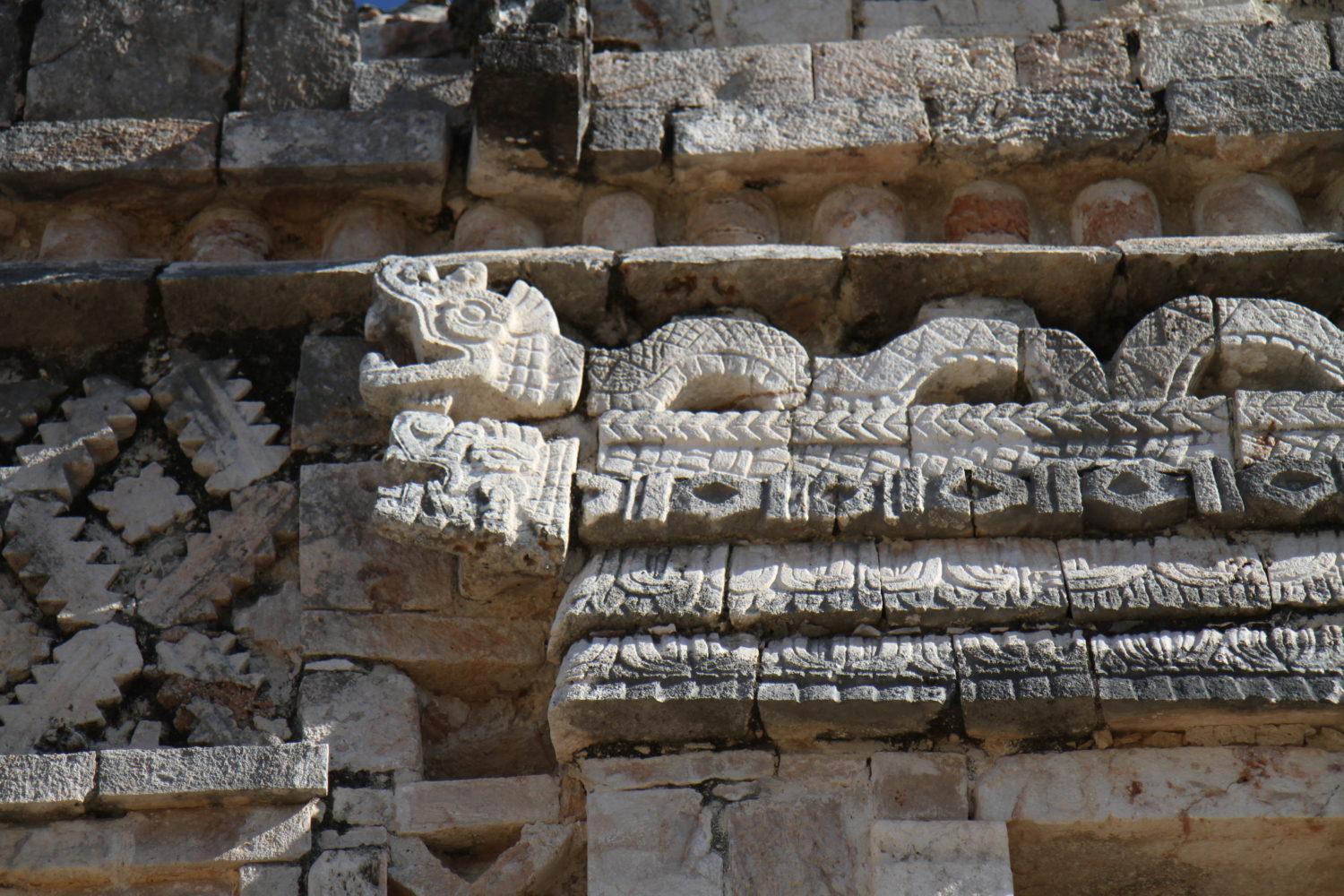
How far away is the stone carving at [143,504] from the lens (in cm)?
489

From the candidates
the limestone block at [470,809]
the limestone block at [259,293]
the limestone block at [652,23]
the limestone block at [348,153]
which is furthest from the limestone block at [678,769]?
the limestone block at [652,23]

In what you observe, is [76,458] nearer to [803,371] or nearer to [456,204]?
[456,204]

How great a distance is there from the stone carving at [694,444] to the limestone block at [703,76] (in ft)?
5.38

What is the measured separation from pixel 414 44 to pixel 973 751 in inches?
154

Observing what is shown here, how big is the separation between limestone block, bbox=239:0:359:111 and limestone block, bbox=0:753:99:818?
260 cm

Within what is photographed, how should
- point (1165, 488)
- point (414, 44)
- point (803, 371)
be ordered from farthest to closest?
point (414, 44), point (803, 371), point (1165, 488)

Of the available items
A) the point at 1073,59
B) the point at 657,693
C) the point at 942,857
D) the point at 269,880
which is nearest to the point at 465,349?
the point at 657,693

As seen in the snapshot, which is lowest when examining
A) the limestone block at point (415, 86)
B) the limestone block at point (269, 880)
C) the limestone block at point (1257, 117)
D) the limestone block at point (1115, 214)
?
the limestone block at point (269, 880)

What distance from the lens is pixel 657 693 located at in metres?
4.07

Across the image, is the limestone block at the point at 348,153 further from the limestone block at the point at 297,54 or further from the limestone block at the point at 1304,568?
the limestone block at the point at 1304,568

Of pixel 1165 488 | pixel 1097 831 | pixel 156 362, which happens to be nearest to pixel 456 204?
pixel 156 362

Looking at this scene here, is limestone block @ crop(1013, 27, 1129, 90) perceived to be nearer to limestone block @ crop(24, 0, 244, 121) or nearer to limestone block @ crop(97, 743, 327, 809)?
limestone block @ crop(24, 0, 244, 121)

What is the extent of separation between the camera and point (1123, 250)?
503 cm

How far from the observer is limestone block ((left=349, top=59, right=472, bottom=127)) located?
586cm
